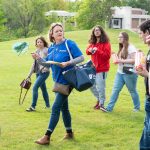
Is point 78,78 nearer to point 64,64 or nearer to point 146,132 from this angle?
point 64,64

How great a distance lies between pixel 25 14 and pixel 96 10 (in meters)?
13.4

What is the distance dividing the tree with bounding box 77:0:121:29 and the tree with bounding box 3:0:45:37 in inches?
319

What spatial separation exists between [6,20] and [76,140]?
246ft

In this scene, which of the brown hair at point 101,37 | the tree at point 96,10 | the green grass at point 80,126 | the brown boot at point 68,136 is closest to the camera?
the green grass at point 80,126

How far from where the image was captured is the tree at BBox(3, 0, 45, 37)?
7725 centimetres

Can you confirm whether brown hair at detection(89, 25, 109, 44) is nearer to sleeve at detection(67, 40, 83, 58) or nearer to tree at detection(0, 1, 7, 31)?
sleeve at detection(67, 40, 83, 58)

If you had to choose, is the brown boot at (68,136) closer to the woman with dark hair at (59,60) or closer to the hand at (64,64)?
the woman with dark hair at (59,60)

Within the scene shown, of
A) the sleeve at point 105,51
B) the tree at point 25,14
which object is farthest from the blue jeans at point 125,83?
the tree at point 25,14

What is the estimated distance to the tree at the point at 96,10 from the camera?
234 ft

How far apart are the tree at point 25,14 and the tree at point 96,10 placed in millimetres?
8113

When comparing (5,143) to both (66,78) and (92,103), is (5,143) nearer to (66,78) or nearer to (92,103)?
(66,78)

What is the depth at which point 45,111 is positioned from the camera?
967 centimetres

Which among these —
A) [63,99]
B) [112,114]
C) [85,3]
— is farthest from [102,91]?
[85,3]

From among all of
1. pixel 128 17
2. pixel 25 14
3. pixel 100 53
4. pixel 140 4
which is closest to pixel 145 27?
pixel 100 53
